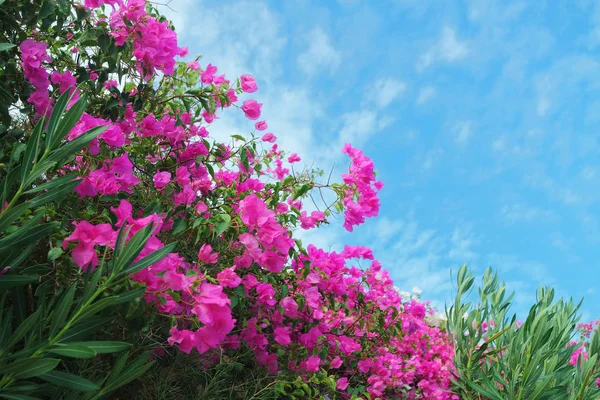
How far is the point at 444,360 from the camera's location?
5559 mm

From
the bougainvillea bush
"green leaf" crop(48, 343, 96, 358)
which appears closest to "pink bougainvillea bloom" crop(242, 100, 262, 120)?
the bougainvillea bush

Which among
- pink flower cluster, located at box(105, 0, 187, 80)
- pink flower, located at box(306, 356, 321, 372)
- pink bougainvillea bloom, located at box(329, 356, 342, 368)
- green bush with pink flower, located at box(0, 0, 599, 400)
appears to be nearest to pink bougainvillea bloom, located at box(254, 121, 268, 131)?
green bush with pink flower, located at box(0, 0, 599, 400)

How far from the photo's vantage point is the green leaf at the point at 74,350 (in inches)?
57.0

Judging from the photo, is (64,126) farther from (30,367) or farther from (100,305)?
(30,367)

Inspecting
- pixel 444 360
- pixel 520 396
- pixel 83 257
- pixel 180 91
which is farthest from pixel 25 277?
pixel 444 360

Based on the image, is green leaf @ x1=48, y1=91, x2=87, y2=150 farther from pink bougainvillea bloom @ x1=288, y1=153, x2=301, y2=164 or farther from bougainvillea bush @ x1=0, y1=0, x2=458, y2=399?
pink bougainvillea bloom @ x1=288, y1=153, x2=301, y2=164

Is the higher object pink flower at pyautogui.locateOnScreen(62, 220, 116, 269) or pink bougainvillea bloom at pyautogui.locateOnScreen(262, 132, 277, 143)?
pink bougainvillea bloom at pyautogui.locateOnScreen(262, 132, 277, 143)

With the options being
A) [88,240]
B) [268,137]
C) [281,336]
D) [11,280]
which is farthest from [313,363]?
[11,280]

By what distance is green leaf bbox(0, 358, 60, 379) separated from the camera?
146cm

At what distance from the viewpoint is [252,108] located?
3205mm

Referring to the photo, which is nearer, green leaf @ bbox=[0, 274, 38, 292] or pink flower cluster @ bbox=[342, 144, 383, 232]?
green leaf @ bbox=[0, 274, 38, 292]

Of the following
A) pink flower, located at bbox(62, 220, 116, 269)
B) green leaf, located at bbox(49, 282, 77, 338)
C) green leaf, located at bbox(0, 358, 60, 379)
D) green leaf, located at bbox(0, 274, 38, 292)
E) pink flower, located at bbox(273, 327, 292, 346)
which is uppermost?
pink flower, located at bbox(273, 327, 292, 346)

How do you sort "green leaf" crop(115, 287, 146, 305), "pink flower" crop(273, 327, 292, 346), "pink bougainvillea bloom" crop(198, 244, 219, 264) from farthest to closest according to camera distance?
"pink flower" crop(273, 327, 292, 346) → "pink bougainvillea bloom" crop(198, 244, 219, 264) → "green leaf" crop(115, 287, 146, 305)

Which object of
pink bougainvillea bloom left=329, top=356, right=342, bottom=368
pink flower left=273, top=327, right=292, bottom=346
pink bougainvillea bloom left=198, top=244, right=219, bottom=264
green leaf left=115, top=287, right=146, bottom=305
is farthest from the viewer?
pink bougainvillea bloom left=329, top=356, right=342, bottom=368
